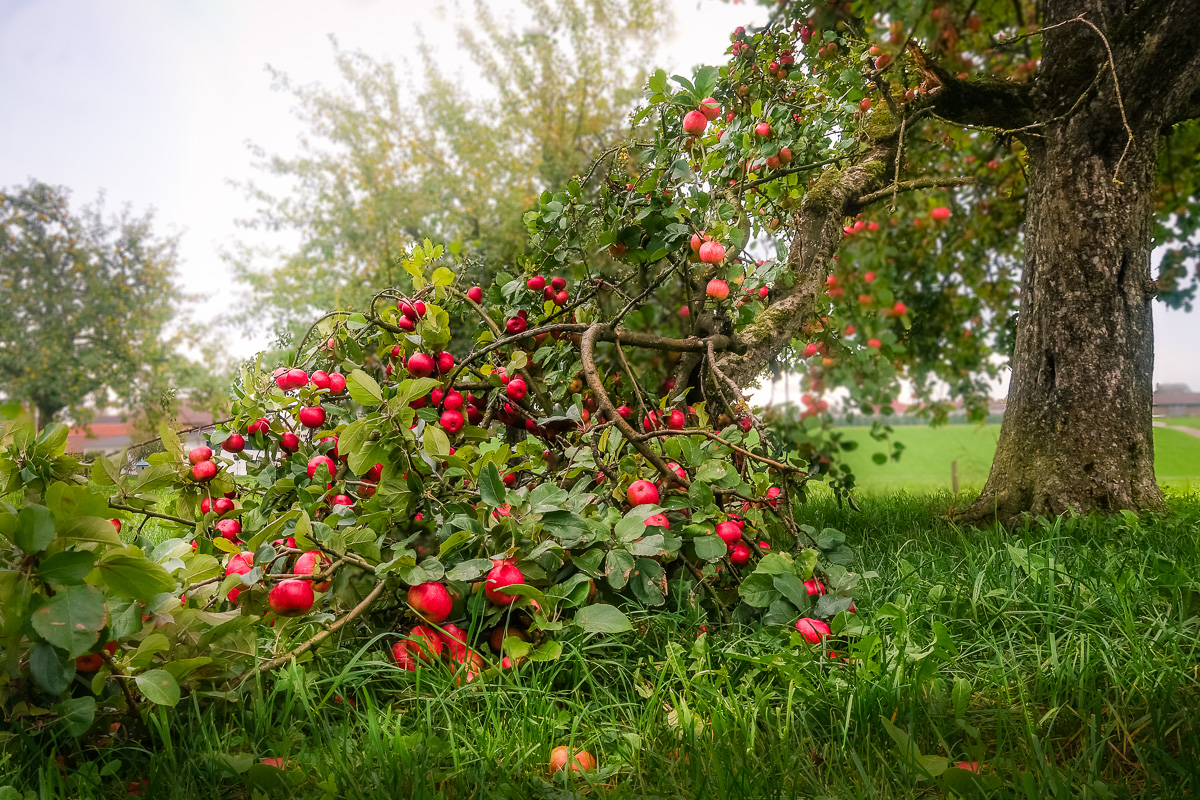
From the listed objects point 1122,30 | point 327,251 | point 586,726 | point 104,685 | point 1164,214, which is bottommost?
point 586,726

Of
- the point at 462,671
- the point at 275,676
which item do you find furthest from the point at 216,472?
the point at 462,671

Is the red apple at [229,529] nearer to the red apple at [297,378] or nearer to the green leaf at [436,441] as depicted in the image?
the red apple at [297,378]

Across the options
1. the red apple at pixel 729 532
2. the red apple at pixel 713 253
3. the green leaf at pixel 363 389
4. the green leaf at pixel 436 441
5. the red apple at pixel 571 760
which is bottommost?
the red apple at pixel 571 760

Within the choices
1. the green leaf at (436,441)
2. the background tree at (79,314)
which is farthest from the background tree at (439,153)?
the green leaf at (436,441)

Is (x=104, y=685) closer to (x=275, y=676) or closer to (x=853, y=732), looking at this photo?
(x=275, y=676)

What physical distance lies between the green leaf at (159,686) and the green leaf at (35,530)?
0.25 metres

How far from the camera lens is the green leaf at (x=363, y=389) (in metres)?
1.27

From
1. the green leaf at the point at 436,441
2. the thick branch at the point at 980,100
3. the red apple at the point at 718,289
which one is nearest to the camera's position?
the green leaf at the point at 436,441

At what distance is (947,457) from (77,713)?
2.33 metres

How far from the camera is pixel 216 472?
69.1 inches

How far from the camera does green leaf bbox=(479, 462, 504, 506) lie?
1.25m

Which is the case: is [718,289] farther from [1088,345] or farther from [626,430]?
[1088,345]

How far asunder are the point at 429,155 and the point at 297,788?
15.9 meters

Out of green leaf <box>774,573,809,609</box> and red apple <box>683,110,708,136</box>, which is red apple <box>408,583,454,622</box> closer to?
green leaf <box>774,573,809,609</box>
